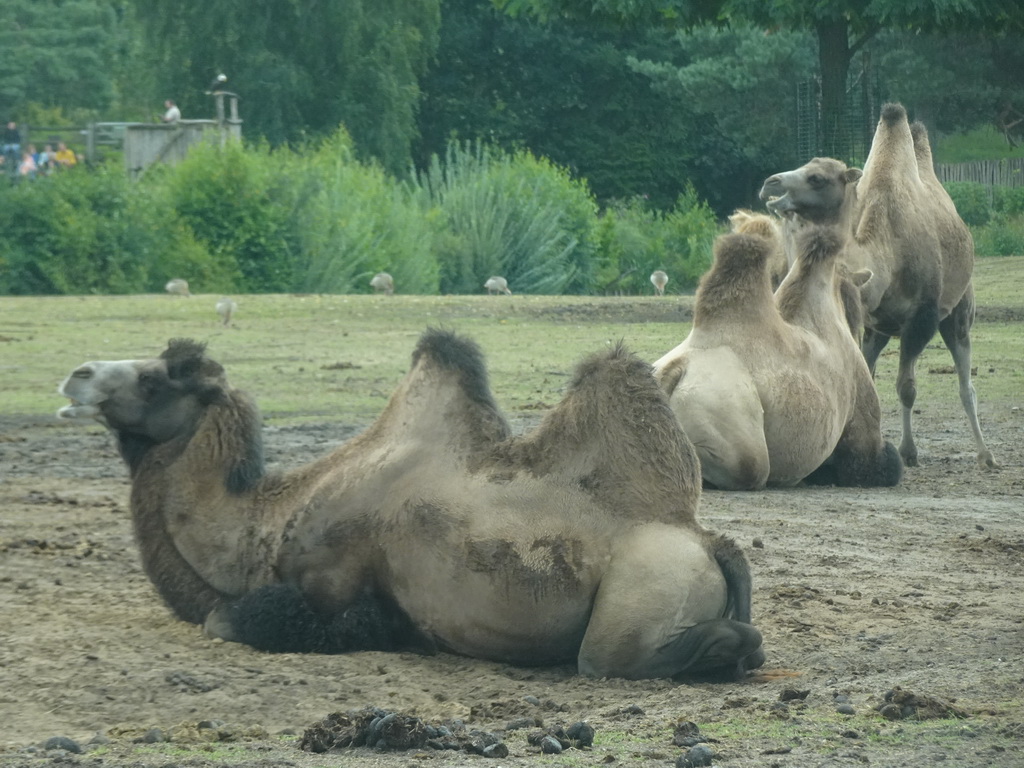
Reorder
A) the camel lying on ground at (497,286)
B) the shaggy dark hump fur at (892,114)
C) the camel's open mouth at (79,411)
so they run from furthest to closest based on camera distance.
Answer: the camel lying on ground at (497,286)
the shaggy dark hump fur at (892,114)
the camel's open mouth at (79,411)

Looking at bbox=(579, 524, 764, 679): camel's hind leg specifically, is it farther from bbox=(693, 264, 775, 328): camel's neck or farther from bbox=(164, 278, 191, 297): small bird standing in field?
bbox=(164, 278, 191, 297): small bird standing in field

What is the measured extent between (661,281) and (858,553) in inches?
913

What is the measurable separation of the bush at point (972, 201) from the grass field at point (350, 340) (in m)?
17.3

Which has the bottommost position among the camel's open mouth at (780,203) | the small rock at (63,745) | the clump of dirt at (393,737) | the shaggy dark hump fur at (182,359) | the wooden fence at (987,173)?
the clump of dirt at (393,737)

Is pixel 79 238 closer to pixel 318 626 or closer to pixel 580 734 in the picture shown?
pixel 318 626

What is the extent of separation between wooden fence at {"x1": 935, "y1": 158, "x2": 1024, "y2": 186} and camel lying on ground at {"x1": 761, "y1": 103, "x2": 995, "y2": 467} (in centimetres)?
3409

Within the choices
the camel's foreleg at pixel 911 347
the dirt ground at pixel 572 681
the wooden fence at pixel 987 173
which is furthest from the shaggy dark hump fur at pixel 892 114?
the wooden fence at pixel 987 173

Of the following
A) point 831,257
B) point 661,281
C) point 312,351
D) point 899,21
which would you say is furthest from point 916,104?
point 831,257

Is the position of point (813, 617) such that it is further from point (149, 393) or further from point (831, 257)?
point (831, 257)

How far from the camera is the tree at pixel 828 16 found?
22.1 m

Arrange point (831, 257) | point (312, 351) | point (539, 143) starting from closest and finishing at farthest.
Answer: point (831, 257) < point (312, 351) < point (539, 143)

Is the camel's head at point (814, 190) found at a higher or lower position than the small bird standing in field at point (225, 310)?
higher

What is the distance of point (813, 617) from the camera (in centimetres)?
647

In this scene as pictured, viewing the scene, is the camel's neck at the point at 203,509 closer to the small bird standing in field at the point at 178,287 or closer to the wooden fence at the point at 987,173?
the small bird standing in field at the point at 178,287
